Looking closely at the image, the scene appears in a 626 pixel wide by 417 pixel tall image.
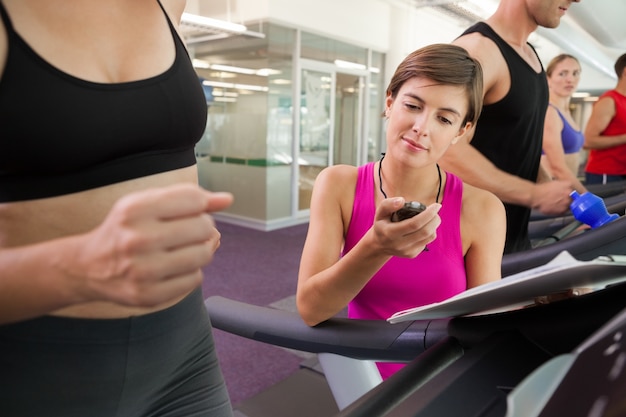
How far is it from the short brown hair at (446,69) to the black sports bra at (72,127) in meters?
0.62

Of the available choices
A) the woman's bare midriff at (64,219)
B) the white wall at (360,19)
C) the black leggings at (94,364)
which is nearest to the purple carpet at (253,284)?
the black leggings at (94,364)

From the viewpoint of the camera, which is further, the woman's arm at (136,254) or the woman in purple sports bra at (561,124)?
the woman in purple sports bra at (561,124)

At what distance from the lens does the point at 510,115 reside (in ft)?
5.05

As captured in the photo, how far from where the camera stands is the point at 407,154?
1156 millimetres

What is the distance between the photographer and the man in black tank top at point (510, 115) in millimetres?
1446

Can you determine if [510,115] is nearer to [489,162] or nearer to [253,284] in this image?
[489,162]

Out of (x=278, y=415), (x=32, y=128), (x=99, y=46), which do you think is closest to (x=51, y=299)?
(x=32, y=128)

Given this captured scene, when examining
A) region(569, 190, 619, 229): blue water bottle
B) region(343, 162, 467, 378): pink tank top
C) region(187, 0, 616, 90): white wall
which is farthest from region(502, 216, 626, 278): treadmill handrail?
region(187, 0, 616, 90): white wall

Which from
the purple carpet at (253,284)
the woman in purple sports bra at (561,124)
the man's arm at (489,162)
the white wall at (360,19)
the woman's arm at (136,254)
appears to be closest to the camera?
the woman's arm at (136,254)

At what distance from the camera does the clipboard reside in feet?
1.30

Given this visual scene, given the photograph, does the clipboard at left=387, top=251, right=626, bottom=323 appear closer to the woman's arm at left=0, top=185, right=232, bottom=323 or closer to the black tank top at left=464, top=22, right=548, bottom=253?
the woman's arm at left=0, top=185, right=232, bottom=323

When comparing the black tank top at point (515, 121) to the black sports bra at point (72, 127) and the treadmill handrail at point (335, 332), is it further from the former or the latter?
Result: the black sports bra at point (72, 127)

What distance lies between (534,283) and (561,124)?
314 cm

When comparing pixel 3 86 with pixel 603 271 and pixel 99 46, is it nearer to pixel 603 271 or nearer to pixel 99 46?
pixel 99 46
